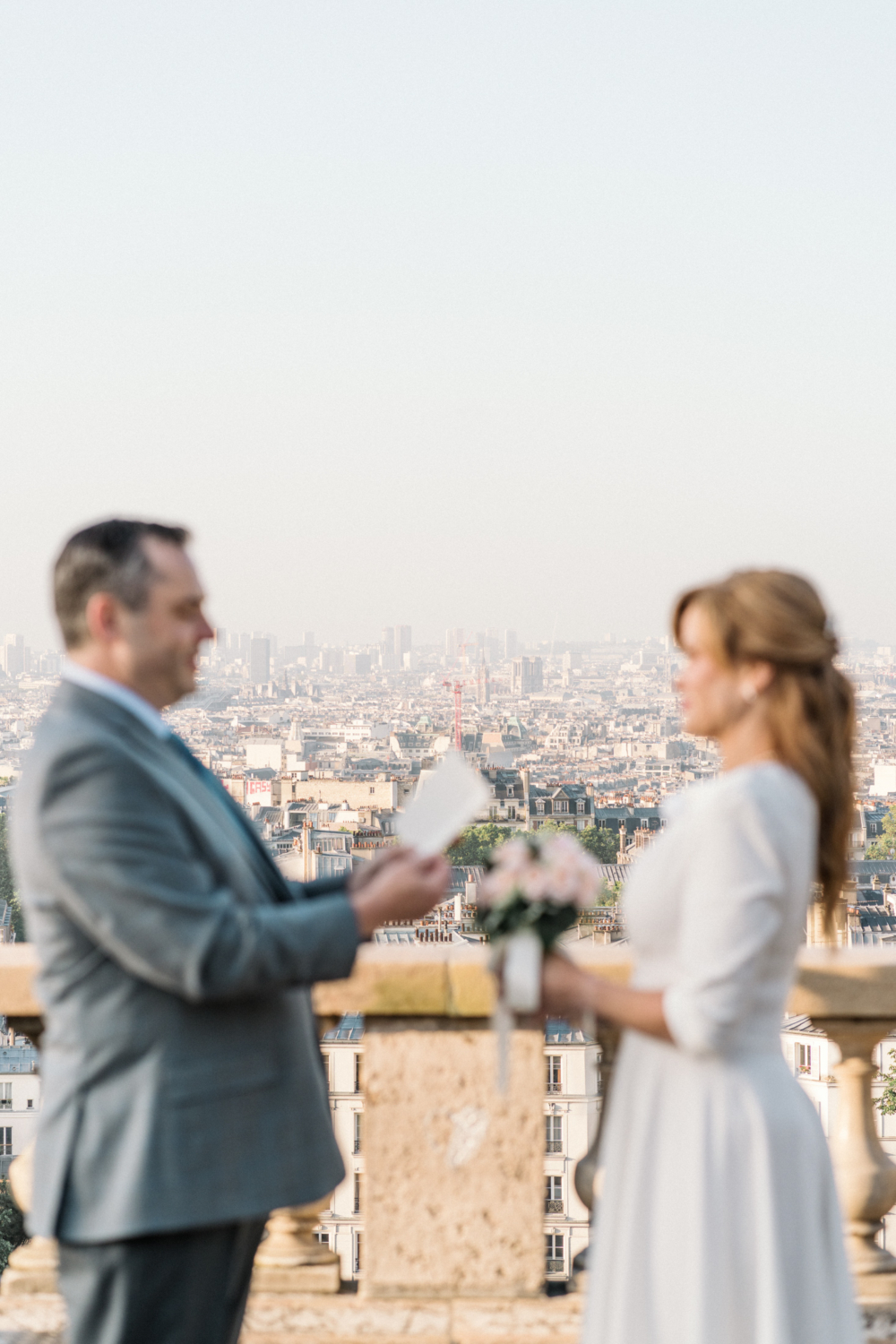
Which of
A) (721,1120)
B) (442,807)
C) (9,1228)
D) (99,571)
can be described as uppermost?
(99,571)

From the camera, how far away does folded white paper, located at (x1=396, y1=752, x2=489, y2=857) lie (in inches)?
71.9

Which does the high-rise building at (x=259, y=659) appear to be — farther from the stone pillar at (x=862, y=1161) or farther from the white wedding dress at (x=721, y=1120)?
the white wedding dress at (x=721, y=1120)

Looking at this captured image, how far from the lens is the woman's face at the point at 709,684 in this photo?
1826mm

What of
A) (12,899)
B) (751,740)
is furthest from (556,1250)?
(12,899)

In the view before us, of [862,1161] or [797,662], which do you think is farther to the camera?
[862,1161]

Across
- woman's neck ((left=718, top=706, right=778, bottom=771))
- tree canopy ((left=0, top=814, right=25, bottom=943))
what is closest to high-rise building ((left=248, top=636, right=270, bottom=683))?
tree canopy ((left=0, top=814, right=25, bottom=943))

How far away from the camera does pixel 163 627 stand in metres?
1.84

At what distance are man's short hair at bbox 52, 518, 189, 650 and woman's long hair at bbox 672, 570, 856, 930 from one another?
665 mm

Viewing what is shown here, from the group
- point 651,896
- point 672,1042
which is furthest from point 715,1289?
point 651,896

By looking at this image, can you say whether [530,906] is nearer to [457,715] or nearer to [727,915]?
[727,915]

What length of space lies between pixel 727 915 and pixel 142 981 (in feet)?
2.13

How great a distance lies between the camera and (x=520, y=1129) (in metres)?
2.59

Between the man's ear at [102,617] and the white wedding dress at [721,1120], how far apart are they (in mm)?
683

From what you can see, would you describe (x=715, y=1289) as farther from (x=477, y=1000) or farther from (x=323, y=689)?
(x=323, y=689)
